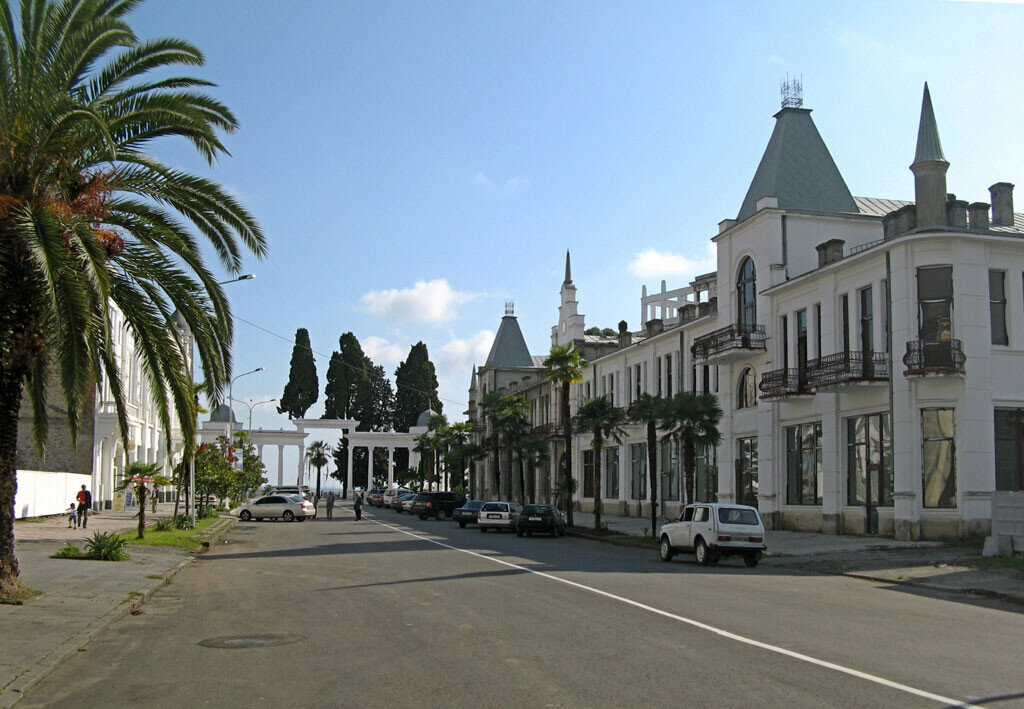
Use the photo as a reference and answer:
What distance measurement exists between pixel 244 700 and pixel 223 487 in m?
40.5

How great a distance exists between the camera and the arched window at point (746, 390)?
4075 cm

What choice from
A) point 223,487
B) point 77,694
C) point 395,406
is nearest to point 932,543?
point 77,694

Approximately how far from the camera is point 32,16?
578 inches

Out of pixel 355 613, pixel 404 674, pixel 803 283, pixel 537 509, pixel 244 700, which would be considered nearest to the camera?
pixel 244 700

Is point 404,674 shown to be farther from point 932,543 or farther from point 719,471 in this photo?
point 719,471

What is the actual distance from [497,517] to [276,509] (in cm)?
Result: 1499

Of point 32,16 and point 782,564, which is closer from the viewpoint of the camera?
point 32,16

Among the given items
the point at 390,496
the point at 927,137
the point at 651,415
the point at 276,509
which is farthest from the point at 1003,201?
the point at 390,496

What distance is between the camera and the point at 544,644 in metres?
11.3

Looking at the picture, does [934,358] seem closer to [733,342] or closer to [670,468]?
[733,342]

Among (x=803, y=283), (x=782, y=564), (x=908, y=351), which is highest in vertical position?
(x=803, y=283)

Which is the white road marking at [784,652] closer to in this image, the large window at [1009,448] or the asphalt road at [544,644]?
the asphalt road at [544,644]

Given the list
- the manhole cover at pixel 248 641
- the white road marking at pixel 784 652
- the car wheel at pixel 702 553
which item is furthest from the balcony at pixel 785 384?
the manhole cover at pixel 248 641

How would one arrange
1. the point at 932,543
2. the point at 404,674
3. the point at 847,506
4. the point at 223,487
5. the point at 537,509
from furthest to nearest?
1. the point at 223,487
2. the point at 537,509
3. the point at 847,506
4. the point at 932,543
5. the point at 404,674
